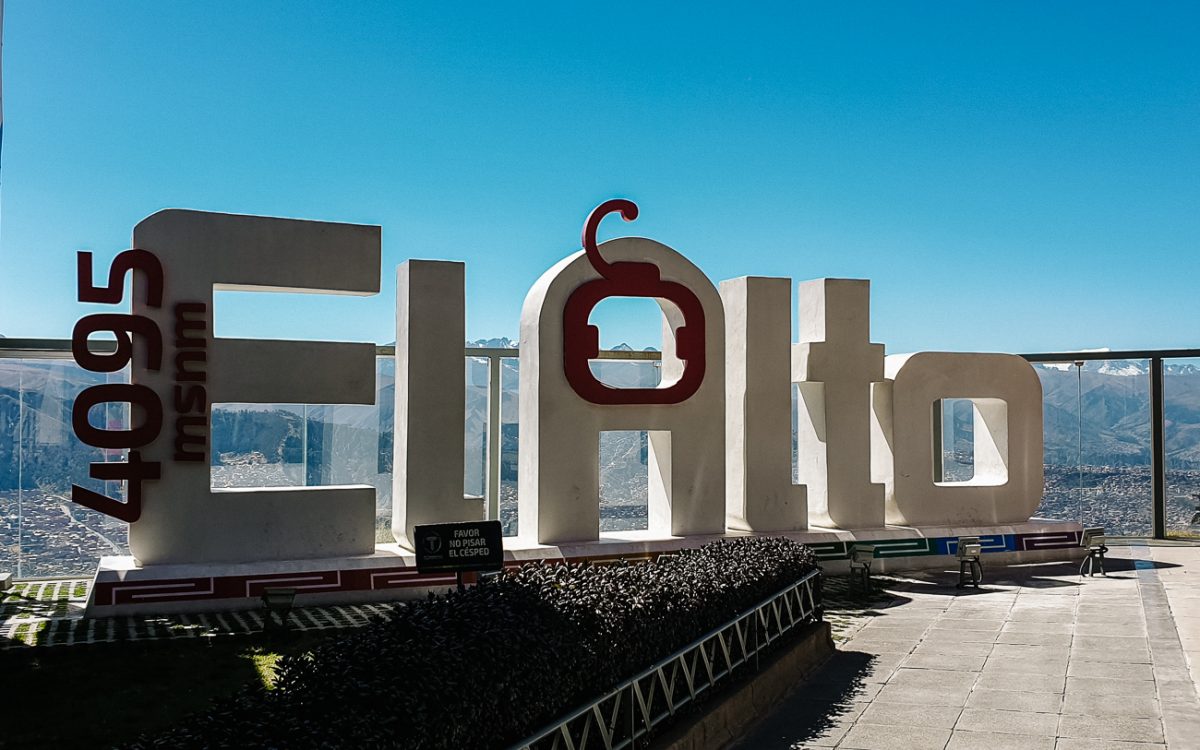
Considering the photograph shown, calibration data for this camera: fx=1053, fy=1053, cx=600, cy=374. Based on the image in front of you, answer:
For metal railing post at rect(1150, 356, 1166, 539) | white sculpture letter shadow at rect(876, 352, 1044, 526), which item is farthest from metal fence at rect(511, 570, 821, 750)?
metal railing post at rect(1150, 356, 1166, 539)

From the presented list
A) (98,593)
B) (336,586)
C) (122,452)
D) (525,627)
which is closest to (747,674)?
(525,627)

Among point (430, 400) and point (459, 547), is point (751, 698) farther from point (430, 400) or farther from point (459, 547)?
point (430, 400)

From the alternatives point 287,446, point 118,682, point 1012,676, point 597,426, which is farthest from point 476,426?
point 1012,676

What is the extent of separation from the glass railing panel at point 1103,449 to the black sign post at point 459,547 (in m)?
17.5

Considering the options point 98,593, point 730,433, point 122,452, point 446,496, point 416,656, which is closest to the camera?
point 416,656

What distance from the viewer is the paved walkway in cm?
940

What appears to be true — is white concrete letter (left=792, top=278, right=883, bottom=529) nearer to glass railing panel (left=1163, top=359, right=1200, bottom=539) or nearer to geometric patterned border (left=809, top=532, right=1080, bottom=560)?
geometric patterned border (left=809, top=532, right=1080, bottom=560)

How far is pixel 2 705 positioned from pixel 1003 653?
10.7m

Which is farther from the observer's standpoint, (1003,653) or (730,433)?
(730,433)

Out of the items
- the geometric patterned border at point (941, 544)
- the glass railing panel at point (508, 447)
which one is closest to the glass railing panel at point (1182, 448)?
the geometric patterned border at point (941, 544)

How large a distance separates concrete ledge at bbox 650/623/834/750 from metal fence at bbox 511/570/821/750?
0.50ft

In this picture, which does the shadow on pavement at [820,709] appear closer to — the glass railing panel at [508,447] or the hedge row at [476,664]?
the hedge row at [476,664]

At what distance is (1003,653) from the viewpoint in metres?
12.6

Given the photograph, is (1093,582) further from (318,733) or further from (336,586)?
(318,733)
